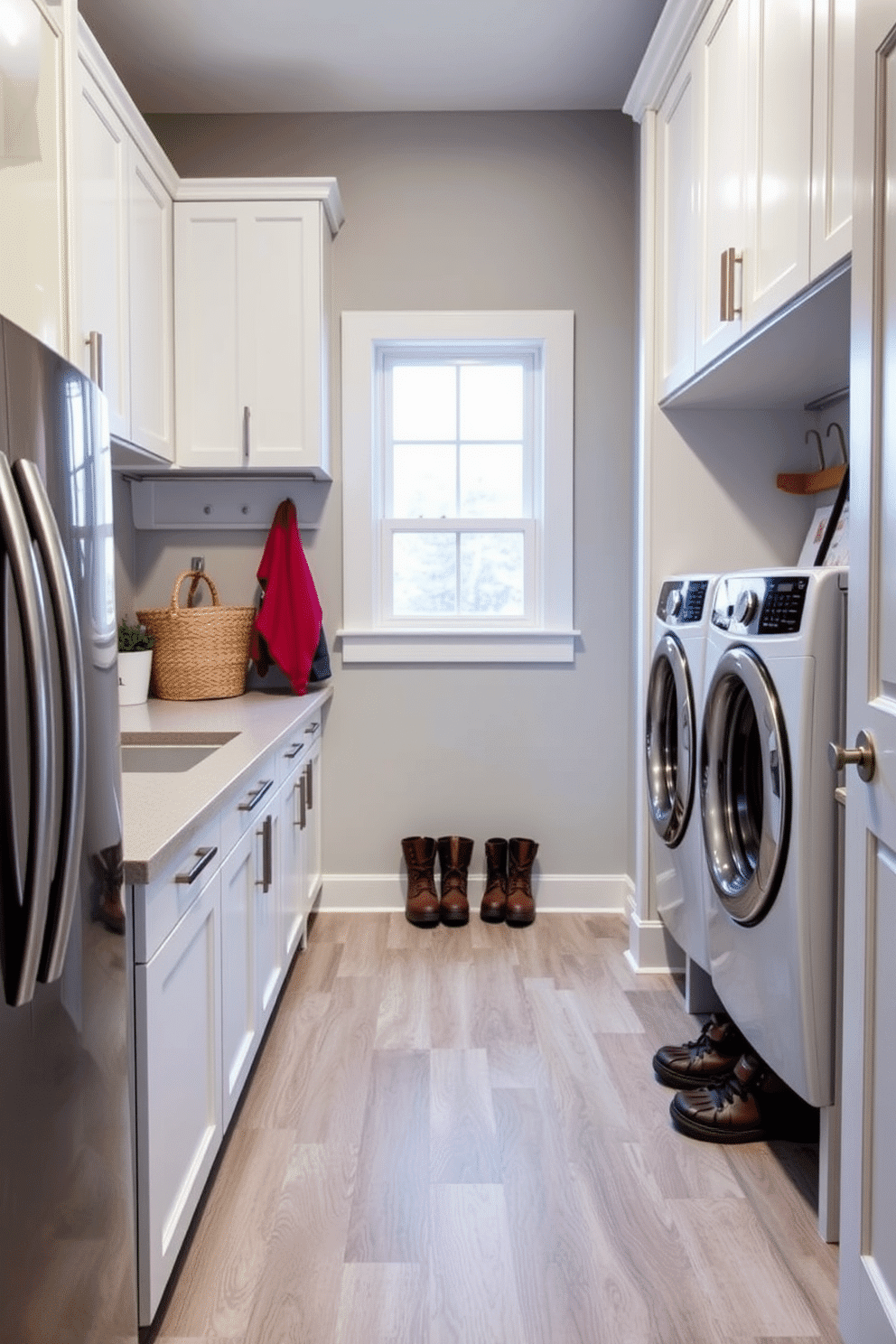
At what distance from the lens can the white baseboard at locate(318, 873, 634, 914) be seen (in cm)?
351

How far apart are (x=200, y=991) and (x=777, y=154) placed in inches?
72.5

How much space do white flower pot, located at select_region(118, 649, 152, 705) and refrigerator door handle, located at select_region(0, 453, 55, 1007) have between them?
209cm

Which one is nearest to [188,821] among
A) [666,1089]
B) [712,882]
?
[712,882]

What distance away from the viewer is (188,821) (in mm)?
1505

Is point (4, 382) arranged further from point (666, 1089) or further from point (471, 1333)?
point (666, 1089)

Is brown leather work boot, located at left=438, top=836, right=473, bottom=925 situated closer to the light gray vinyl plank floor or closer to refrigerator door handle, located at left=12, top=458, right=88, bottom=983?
the light gray vinyl plank floor

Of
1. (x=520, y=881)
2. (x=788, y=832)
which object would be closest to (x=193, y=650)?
(x=520, y=881)

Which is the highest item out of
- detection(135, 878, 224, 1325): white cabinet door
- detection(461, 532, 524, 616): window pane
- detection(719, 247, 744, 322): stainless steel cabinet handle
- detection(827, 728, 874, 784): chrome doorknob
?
detection(719, 247, 744, 322): stainless steel cabinet handle

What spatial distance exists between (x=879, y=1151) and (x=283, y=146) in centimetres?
330

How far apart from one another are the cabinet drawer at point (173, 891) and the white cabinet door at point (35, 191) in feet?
3.04

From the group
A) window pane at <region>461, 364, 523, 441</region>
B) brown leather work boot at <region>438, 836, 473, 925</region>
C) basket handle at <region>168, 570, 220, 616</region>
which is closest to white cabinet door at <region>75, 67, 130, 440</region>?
basket handle at <region>168, 570, 220, 616</region>

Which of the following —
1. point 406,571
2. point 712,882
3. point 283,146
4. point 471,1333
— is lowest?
point 471,1333

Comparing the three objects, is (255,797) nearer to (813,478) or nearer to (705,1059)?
(705,1059)

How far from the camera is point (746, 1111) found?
2.07m
